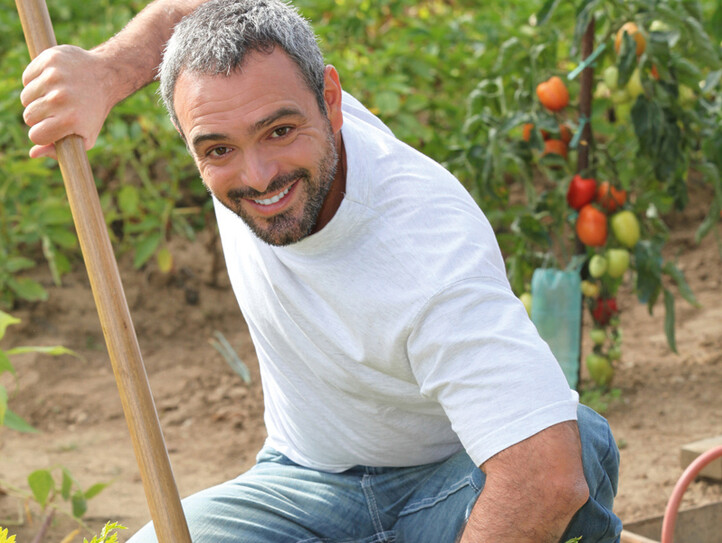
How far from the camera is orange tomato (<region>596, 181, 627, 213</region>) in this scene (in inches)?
110

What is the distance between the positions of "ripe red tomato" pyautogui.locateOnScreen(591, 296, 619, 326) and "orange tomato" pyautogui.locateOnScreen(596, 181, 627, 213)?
30 centimetres

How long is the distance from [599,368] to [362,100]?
4.99ft

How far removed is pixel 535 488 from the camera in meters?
1.33

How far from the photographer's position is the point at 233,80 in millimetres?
1423

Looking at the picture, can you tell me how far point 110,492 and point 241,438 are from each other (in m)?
0.50

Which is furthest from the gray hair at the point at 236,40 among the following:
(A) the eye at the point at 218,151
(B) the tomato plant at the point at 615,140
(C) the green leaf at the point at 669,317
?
(C) the green leaf at the point at 669,317

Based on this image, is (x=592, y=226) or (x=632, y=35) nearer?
(x=632, y=35)

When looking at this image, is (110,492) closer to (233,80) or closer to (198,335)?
(198,335)

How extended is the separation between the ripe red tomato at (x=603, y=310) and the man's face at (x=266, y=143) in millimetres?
1615

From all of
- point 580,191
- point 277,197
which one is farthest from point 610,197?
point 277,197

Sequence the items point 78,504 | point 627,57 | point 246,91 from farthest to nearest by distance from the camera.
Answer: point 627,57 < point 78,504 < point 246,91

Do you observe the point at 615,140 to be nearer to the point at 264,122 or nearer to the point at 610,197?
the point at 610,197

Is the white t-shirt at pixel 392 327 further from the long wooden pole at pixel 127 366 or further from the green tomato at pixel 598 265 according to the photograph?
the green tomato at pixel 598 265

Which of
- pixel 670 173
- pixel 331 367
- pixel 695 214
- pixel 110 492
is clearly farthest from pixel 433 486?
pixel 695 214
